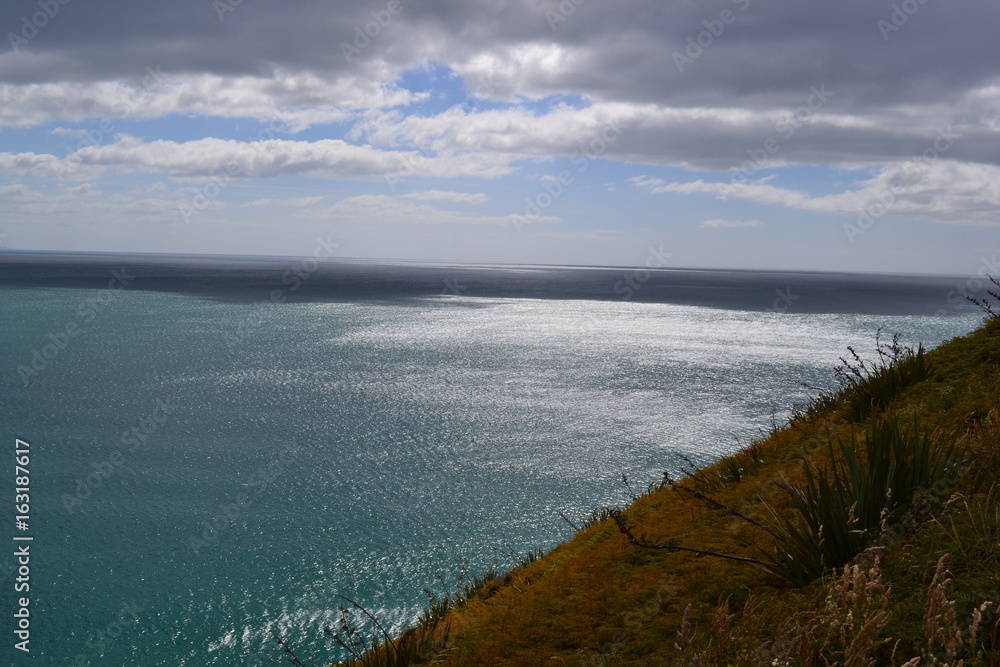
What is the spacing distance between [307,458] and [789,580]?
1845 centimetres

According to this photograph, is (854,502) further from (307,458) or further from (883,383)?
(307,458)

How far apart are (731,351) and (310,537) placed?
38.4 meters

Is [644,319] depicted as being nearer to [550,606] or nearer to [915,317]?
[915,317]

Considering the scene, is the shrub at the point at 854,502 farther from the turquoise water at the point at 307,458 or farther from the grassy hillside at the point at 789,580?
the turquoise water at the point at 307,458

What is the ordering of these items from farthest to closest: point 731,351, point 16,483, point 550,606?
1. point 731,351
2. point 16,483
3. point 550,606

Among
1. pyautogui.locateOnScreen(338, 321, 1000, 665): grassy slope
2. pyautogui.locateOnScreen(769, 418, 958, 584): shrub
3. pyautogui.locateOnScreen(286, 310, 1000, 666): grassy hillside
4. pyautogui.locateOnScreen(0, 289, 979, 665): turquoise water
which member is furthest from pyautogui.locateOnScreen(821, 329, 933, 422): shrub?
pyautogui.locateOnScreen(0, 289, 979, 665): turquoise water

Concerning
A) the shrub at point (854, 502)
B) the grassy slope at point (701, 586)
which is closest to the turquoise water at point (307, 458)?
the grassy slope at point (701, 586)

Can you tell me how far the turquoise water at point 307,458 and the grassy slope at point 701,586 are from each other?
6.33 metres

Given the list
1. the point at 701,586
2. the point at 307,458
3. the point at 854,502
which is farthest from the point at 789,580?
the point at 307,458

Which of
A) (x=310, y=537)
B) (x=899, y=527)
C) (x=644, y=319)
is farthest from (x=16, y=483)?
(x=644, y=319)

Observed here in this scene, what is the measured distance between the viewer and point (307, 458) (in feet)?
67.6

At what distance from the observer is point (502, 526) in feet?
50.5

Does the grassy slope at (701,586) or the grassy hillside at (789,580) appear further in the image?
the grassy slope at (701,586)

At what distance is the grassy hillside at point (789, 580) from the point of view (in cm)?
317
